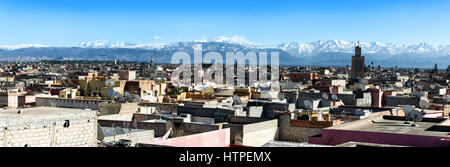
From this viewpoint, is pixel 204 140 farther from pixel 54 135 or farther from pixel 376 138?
pixel 54 135

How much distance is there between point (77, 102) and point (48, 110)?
1440 cm

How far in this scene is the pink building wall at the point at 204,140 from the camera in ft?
40.9

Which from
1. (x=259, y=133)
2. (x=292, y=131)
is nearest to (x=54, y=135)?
(x=259, y=133)

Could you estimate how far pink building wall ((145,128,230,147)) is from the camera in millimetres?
12466

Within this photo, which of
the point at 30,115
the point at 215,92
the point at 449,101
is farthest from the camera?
the point at 215,92

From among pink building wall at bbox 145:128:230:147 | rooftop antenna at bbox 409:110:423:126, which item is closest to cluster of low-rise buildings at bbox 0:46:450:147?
pink building wall at bbox 145:128:230:147

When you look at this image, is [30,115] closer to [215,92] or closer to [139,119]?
[139,119]

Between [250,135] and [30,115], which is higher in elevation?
[30,115]


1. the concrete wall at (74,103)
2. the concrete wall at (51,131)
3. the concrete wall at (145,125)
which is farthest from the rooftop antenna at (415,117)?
the concrete wall at (74,103)

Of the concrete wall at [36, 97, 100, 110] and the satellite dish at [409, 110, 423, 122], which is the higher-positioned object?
Answer: the satellite dish at [409, 110, 423, 122]

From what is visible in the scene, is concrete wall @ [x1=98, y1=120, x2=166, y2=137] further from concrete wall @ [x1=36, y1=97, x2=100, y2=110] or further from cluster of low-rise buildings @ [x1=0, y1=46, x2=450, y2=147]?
concrete wall @ [x1=36, y1=97, x2=100, y2=110]

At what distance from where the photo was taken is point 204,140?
14.5m

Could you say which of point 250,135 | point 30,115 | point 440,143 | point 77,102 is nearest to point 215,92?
point 77,102
